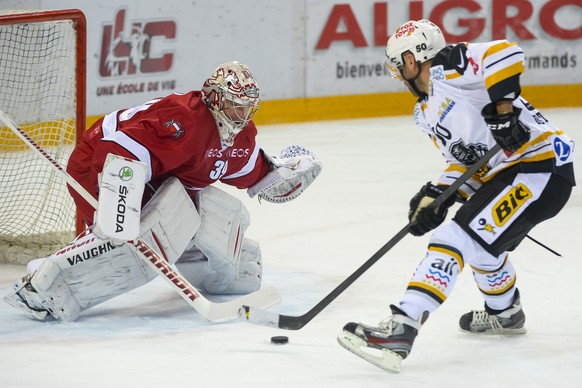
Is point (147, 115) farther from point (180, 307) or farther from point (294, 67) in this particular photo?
point (294, 67)

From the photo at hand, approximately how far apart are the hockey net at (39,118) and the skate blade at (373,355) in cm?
180

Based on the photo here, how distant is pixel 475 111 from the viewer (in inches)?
130

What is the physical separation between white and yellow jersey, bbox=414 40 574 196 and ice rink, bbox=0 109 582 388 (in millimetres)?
559

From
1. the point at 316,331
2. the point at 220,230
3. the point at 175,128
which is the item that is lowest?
the point at 316,331

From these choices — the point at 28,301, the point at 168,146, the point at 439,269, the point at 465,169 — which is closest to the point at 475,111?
the point at 465,169

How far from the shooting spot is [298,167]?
4.31 metres

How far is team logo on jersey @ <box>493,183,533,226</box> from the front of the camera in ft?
10.5

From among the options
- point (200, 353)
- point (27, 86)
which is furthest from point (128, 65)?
point (200, 353)

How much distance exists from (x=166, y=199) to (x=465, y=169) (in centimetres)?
95

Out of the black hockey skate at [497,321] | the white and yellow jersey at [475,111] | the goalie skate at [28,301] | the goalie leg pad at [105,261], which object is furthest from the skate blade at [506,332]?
the goalie skate at [28,301]

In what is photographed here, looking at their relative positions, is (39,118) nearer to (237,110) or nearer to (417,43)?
(237,110)

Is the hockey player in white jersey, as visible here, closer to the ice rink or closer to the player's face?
the ice rink

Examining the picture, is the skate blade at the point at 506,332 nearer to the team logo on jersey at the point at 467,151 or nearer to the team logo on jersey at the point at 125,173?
the team logo on jersey at the point at 467,151

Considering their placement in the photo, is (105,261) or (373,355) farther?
(105,261)
